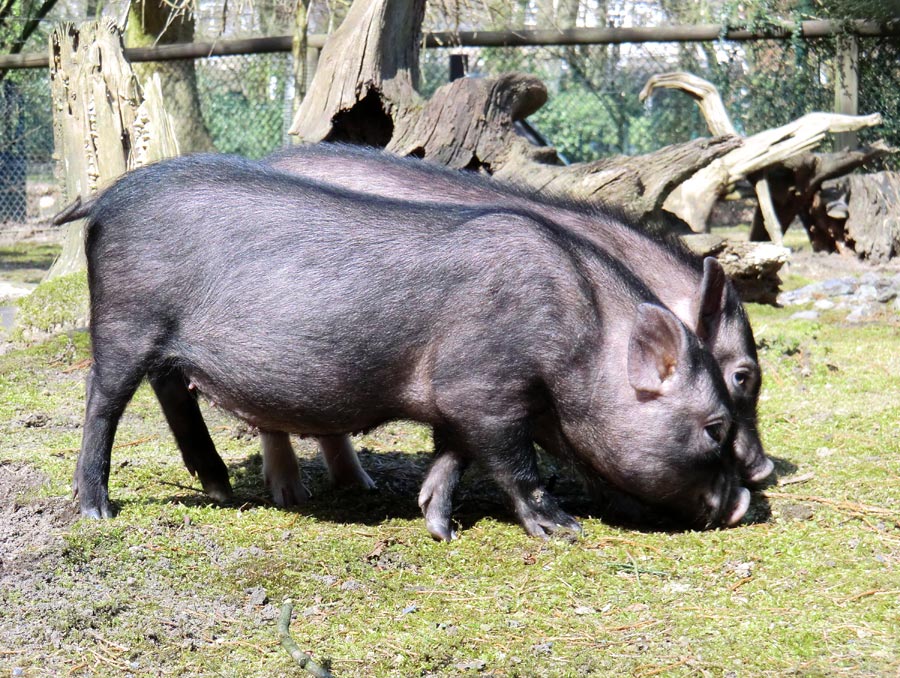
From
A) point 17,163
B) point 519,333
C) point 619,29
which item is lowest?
point 17,163

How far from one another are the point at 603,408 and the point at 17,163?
12917 millimetres

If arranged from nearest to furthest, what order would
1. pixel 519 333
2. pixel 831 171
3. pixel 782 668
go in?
pixel 782 668 < pixel 519 333 < pixel 831 171

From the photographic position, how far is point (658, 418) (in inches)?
168

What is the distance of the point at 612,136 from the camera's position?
14609 millimetres

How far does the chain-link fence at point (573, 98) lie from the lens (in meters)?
12.9

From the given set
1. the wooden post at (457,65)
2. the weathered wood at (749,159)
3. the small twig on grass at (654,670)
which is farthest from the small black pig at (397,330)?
the wooden post at (457,65)

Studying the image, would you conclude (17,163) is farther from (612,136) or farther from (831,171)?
(831,171)

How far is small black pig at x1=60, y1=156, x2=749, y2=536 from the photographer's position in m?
4.20

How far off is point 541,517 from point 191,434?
154cm

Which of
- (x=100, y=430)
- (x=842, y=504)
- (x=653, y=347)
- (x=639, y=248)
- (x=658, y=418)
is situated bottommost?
(x=842, y=504)

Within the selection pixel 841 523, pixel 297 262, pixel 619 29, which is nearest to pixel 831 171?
pixel 619 29

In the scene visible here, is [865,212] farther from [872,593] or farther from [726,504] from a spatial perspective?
[872,593]

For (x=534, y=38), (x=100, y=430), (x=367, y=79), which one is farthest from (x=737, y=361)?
(x=534, y=38)

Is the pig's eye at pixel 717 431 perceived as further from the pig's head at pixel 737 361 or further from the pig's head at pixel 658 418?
the pig's head at pixel 737 361
